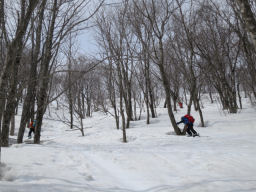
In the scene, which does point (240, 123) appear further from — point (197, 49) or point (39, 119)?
point (39, 119)

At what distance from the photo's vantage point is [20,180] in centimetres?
243

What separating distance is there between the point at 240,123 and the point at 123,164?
9540 mm

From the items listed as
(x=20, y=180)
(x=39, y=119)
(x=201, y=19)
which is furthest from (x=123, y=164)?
(x=201, y=19)

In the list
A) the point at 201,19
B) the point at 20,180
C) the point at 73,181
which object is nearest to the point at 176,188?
the point at 73,181

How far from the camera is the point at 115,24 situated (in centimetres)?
1103

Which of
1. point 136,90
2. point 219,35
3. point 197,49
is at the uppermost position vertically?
point 219,35

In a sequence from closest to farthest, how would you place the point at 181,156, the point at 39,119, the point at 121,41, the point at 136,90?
the point at 181,156, the point at 39,119, the point at 121,41, the point at 136,90

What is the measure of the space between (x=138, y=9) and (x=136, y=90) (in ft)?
47.3

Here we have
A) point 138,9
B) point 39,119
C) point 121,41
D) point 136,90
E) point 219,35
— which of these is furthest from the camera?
point 136,90

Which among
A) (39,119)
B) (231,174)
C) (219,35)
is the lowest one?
(231,174)

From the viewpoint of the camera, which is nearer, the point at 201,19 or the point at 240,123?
the point at 240,123

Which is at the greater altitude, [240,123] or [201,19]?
[201,19]

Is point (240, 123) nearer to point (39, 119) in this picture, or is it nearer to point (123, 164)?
point (123, 164)

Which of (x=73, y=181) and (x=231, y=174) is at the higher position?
(x=73, y=181)
